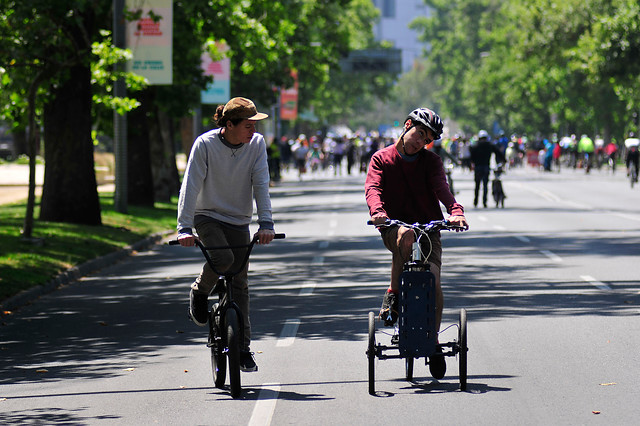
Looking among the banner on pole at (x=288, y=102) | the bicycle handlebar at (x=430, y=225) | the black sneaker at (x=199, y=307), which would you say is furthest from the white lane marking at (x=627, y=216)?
the banner on pole at (x=288, y=102)

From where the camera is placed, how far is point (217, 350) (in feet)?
26.5

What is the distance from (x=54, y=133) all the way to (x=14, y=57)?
7.32 ft

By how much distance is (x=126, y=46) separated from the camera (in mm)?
25594

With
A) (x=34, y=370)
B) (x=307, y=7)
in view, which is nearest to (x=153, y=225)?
(x=34, y=370)

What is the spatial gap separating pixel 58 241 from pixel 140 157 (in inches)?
433

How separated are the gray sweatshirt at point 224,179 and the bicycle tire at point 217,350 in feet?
2.04

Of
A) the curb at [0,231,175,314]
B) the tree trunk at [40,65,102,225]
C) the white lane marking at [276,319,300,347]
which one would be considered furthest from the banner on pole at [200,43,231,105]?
the white lane marking at [276,319,300,347]

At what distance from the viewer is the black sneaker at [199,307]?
837 centimetres

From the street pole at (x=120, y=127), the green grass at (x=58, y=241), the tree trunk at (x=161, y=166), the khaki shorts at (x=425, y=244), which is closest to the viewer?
the khaki shorts at (x=425, y=244)

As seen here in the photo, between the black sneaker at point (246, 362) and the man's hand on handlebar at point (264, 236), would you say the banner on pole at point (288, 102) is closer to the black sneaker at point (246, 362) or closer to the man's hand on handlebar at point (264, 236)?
the black sneaker at point (246, 362)

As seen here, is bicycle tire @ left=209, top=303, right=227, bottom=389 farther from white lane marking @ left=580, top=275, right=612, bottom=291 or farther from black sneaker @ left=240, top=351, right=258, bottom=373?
white lane marking @ left=580, top=275, right=612, bottom=291

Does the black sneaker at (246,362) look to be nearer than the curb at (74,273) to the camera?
Yes

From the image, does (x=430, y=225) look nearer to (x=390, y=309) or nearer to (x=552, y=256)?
(x=390, y=309)

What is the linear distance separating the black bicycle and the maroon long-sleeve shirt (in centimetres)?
72
